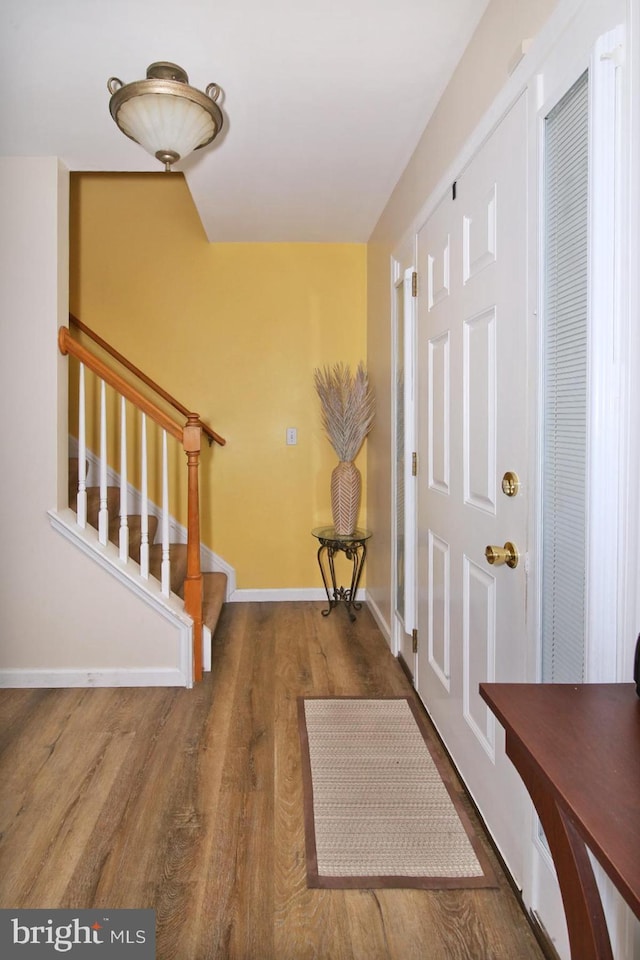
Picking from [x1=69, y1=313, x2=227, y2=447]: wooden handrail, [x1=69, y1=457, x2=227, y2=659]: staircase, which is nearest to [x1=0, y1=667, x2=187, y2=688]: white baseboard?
[x1=69, y1=457, x2=227, y2=659]: staircase

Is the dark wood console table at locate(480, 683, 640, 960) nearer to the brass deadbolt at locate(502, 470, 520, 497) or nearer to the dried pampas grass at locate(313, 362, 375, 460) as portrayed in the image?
the brass deadbolt at locate(502, 470, 520, 497)

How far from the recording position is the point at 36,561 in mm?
2734

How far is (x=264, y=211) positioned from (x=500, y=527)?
2.55m

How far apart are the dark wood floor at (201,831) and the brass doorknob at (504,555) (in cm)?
83

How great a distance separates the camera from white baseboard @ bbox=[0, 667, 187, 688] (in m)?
2.75

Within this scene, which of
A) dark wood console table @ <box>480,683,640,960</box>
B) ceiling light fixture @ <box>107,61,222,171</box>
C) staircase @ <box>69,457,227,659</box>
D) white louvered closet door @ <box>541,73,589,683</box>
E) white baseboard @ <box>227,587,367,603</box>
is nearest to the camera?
dark wood console table @ <box>480,683,640,960</box>

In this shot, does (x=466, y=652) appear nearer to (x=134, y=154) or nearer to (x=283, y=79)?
(x=283, y=79)

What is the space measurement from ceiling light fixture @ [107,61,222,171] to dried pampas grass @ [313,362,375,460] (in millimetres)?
1771

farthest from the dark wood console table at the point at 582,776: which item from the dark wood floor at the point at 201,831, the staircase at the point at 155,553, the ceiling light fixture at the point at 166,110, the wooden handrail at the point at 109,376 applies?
the staircase at the point at 155,553

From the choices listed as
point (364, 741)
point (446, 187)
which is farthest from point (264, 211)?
point (364, 741)

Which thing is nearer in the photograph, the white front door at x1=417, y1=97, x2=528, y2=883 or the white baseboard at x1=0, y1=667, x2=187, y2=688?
the white front door at x1=417, y1=97, x2=528, y2=883

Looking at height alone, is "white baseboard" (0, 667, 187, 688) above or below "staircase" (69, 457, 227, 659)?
below

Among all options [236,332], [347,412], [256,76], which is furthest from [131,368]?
[256,76]

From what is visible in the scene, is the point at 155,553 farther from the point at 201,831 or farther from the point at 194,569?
the point at 201,831
